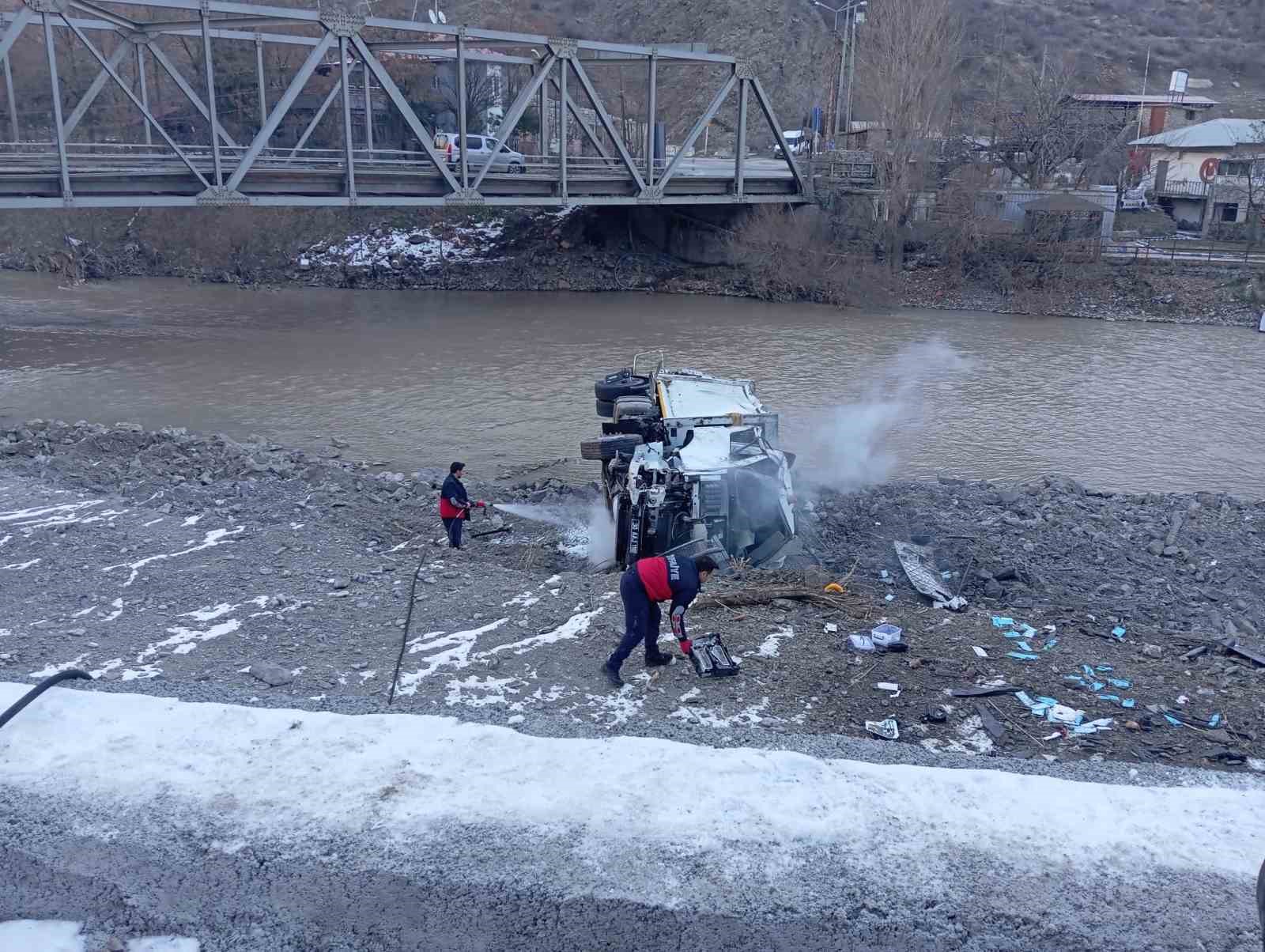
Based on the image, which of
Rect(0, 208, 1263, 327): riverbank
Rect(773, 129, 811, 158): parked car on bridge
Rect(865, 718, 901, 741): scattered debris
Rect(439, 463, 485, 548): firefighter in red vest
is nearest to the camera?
Rect(865, 718, 901, 741): scattered debris

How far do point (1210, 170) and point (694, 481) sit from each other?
160ft

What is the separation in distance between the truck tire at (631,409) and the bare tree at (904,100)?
30.3 meters

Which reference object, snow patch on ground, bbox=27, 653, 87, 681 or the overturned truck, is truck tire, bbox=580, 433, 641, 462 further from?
snow patch on ground, bbox=27, 653, 87, 681

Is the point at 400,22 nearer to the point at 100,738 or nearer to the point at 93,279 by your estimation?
the point at 93,279

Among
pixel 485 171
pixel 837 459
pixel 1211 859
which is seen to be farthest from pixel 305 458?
pixel 485 171

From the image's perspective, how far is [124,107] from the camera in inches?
2179

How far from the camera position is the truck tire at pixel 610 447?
36.7 ft

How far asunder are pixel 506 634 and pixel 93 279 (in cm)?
3975

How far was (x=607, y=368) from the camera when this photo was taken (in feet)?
87.3

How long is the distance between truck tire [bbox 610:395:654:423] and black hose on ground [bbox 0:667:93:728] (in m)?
6.35

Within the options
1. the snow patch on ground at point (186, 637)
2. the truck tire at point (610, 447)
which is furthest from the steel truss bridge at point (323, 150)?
the snow patch on ground at point (186, 637)

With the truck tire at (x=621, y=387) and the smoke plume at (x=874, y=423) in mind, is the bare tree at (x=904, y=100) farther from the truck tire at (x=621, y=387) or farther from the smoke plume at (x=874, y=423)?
the truck tire at (x=621, y=387)

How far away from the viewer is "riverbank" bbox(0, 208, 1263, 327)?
122ft

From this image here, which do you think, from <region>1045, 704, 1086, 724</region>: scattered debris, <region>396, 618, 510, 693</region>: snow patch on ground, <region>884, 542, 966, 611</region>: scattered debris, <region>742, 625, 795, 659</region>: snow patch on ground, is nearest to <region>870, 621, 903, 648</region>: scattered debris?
<region>742, 625, 795, 659</region>: snow patch on ground
